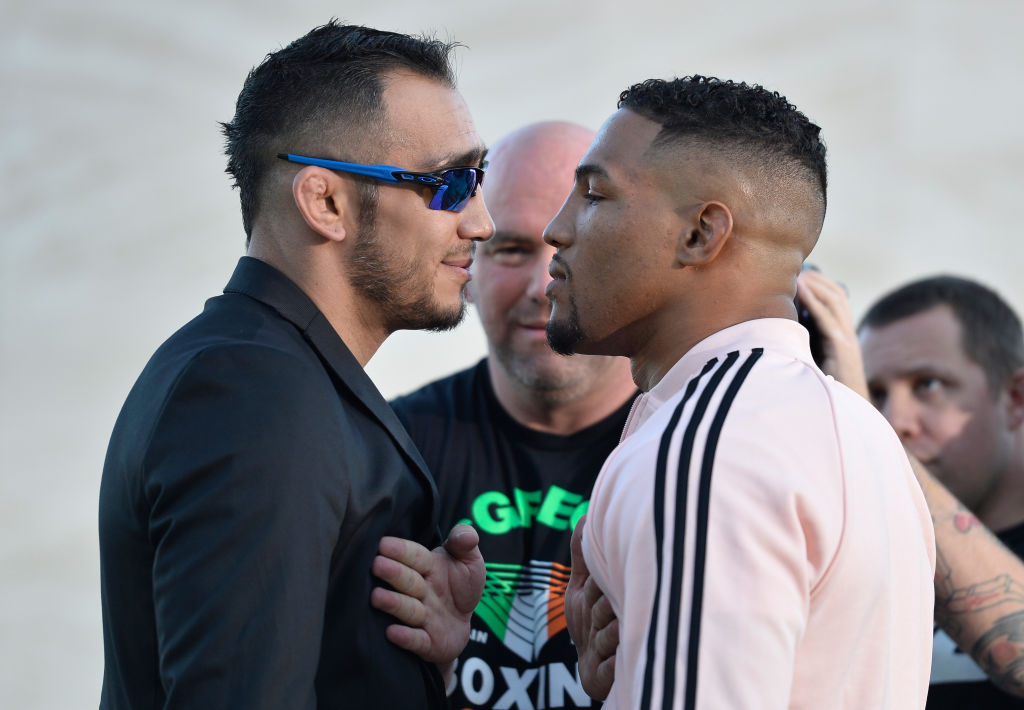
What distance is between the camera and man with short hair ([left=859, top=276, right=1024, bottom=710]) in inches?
125

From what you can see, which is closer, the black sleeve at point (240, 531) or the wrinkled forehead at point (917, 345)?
the black sleeve at point (240, 531)

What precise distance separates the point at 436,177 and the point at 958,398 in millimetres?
2200

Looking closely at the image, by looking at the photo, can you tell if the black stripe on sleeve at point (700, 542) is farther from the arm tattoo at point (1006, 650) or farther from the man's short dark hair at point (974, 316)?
the man's short dark hair at point (974, 316)

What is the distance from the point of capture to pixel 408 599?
1828 millimetres

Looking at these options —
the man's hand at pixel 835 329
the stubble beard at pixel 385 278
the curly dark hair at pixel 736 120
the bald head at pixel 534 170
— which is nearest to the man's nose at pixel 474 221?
the stubble beard at pixel 385 278

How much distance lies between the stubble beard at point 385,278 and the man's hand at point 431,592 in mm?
489

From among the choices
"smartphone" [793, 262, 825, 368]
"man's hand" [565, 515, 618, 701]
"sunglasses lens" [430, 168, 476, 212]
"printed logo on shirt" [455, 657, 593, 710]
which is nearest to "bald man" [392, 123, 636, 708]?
"printed logo on shirt" [455, 657, 593, 710]

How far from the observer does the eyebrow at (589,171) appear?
6.23ft

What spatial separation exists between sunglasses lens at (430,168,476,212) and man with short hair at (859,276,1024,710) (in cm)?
198

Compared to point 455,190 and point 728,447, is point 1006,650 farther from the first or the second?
point 455,190

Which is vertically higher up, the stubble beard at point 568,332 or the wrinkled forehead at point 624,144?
the wrinkled forehead at point 624,144

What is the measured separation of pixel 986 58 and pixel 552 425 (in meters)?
5.78

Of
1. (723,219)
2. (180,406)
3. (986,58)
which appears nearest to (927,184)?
(986,58)

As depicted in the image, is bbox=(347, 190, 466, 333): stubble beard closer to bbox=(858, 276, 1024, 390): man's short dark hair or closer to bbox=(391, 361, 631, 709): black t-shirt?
bbox=(391, 361, 631, 709): black t-shirt
